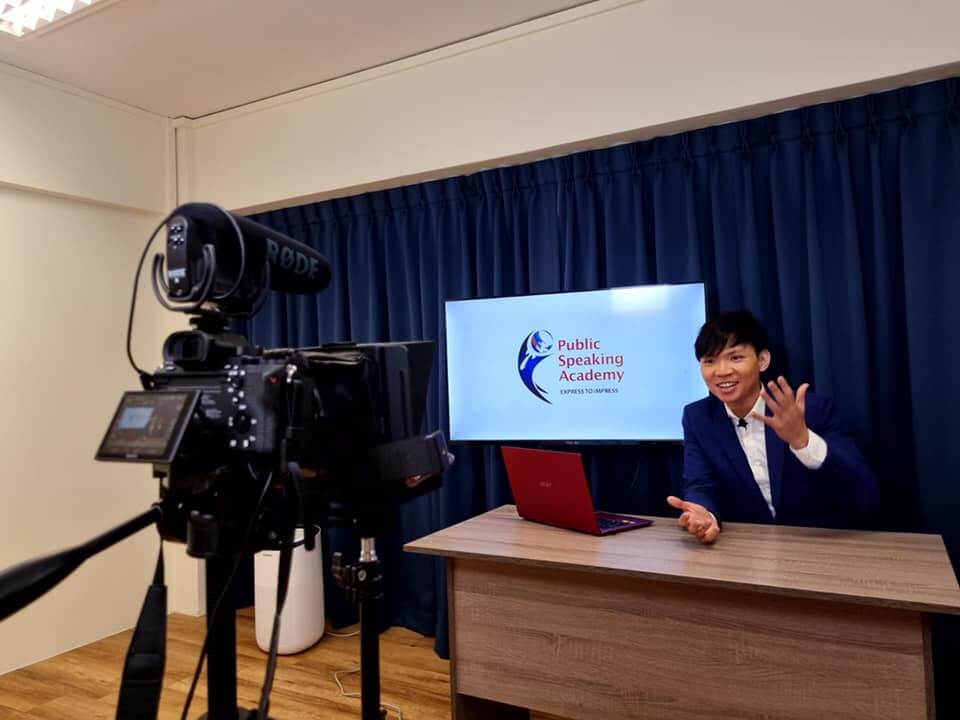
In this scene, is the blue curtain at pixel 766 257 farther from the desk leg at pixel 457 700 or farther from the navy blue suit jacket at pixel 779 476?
the desk leg at pixel 457 700

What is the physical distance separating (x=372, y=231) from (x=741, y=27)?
1.82m

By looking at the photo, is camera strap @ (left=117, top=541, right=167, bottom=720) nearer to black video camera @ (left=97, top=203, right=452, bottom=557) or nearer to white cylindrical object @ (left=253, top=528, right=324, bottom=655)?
black video camera @ (left=97, top=203, right=452, bottom=557)

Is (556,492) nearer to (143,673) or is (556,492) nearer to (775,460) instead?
(775,460)

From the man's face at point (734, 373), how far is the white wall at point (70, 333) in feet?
9.19

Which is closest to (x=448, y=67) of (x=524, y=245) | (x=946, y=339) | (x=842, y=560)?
(x=524, y=245)

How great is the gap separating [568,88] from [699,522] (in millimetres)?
1740

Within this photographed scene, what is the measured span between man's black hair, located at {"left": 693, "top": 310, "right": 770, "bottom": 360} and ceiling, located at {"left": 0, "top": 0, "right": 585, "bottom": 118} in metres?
1.39

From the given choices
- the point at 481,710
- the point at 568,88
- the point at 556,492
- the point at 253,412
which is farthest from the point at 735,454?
the point at 253,412

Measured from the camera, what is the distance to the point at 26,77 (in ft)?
9.89

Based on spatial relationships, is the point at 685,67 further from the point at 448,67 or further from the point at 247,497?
the point at 247,497

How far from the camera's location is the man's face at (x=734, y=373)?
2119mm

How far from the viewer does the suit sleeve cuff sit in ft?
6.36

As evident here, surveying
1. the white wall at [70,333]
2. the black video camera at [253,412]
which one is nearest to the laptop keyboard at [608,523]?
the black video camera at [253,412]

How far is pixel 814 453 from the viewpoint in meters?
1.94
